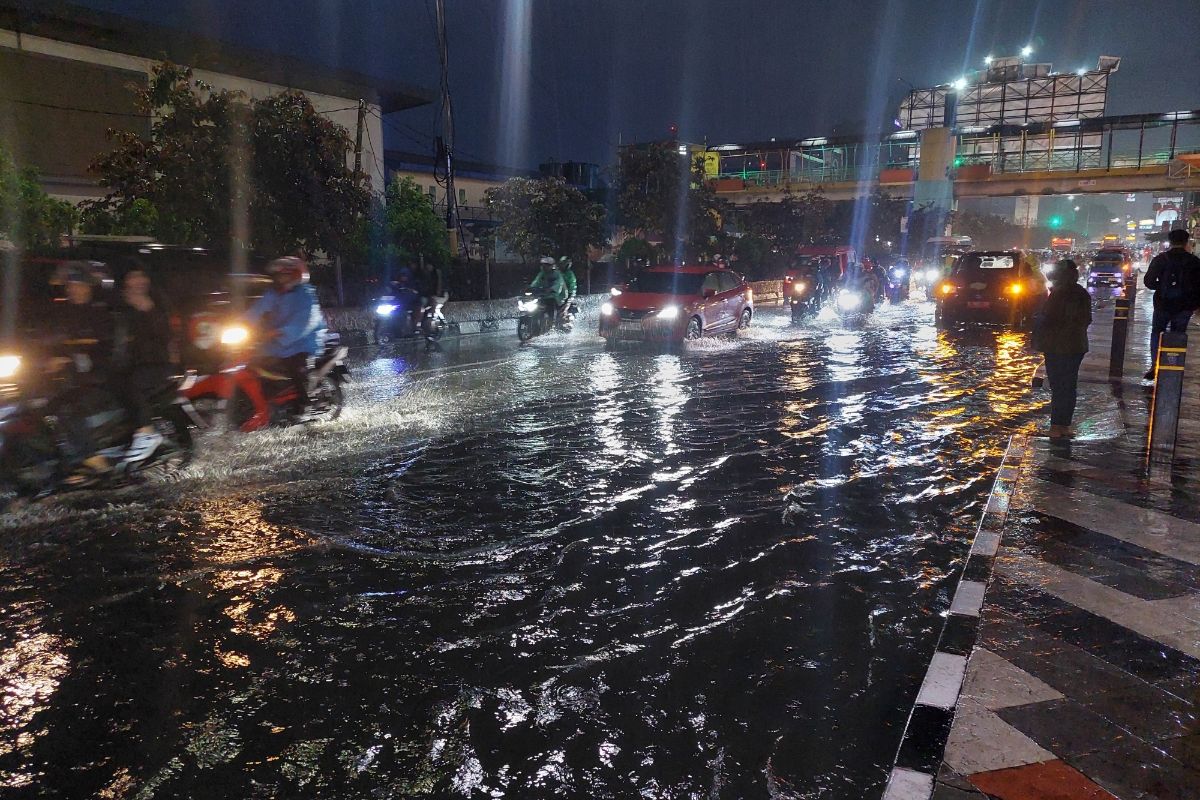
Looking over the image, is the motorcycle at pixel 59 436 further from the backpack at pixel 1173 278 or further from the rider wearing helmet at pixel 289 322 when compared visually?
the backpack at pixel 1173 278

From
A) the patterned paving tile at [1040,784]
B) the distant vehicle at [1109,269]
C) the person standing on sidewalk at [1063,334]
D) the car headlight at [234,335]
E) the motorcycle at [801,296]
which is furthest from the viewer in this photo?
the distant vehicle at [1109,269]

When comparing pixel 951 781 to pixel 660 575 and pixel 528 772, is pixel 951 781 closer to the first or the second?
pixel 528 772

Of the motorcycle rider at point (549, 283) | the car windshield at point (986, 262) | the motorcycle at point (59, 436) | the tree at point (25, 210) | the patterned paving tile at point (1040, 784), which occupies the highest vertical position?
the tree at point (25, 210)

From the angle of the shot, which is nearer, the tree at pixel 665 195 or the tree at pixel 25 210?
the tree at pixel 25 210

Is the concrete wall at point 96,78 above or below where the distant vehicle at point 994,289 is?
above

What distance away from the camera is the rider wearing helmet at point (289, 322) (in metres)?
8.57

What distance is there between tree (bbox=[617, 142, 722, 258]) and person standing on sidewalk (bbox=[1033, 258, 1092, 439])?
95.2 feet

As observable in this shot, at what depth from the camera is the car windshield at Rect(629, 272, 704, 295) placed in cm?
1777

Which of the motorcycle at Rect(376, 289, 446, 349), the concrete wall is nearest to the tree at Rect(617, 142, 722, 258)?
the concrete wall

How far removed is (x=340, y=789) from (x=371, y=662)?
1.00m

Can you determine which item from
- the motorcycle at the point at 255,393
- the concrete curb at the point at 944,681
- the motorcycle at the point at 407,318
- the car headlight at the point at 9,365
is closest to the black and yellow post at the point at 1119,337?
the concrete curb at the point at 944,681

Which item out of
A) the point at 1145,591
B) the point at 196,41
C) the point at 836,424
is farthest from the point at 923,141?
the point at 1145,591

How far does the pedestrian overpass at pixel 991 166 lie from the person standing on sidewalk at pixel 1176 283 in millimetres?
34635

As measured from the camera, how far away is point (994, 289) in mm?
19203
